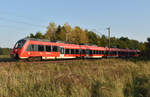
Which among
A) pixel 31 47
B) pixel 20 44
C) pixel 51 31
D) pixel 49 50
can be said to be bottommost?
pixel 49 50

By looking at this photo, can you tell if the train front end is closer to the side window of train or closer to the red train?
the red train

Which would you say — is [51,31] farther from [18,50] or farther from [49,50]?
[18,50]

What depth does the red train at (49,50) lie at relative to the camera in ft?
47.6

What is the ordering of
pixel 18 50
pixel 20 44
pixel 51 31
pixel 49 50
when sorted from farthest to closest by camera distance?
1. pixel 51 31
2. pixel 49 50
3. pixel 20 44
4. pixel 18 50

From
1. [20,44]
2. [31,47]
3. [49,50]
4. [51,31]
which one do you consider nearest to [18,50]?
[20,44]

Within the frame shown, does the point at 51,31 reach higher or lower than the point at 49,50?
higher

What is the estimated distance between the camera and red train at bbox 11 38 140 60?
14523 mm

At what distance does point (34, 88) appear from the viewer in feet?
17.0

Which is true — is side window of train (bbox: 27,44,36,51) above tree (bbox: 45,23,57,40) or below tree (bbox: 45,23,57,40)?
below

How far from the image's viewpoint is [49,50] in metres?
17.7

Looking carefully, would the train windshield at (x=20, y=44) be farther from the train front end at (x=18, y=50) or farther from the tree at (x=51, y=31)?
the tree at (x=51, y=31)

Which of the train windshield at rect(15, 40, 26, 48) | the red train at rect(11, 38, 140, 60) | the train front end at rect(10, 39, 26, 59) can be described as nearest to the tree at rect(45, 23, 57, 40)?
the red train at rect(11, 38, 140, 60)

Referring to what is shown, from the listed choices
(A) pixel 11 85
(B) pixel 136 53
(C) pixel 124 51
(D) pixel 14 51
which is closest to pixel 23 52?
(D) pixel 14 51

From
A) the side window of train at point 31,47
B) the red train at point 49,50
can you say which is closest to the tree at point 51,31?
the red train at point 49,50
